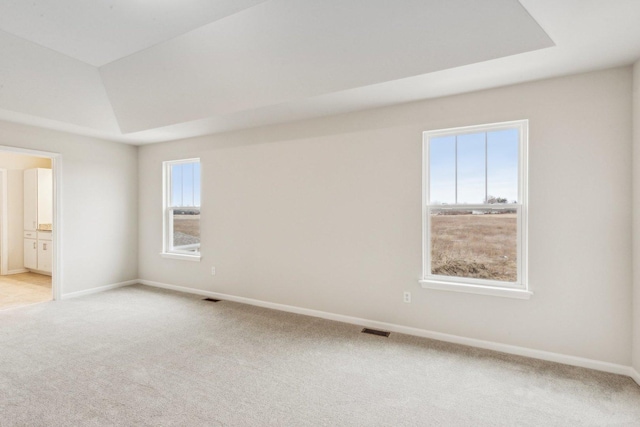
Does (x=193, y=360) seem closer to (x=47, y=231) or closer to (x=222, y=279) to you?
(x=222, y=279)

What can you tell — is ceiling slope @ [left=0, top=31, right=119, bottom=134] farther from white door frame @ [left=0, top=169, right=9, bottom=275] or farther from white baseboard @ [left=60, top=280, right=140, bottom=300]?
white door frame @ [left=0, top=169, right=9, bottom=275]

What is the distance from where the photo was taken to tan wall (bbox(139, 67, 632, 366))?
8.62 feet

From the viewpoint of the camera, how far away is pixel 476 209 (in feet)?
10.5

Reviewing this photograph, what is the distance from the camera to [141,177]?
18.5 ft

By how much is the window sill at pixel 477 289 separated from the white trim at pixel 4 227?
7.66 metres

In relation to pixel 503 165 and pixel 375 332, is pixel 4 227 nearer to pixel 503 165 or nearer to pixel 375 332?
pixel 375 332

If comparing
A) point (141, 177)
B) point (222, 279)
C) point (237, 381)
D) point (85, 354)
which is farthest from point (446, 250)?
point (141, 177)

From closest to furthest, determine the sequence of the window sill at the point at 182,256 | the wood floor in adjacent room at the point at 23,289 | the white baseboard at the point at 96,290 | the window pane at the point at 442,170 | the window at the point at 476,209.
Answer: the window at the point at 476,209
the window pane at the point at 442,170
the wood floor in adjacent room at the point at 23,289
the white baseboard at the point at 96,290
the window sill at the point at 182,256

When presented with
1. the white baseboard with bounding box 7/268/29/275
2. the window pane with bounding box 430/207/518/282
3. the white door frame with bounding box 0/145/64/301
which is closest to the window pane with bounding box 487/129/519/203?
the window pane with bounding box 430/207/518/282

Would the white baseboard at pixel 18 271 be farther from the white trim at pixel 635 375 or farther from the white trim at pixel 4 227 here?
the white trim at pixel 635 375

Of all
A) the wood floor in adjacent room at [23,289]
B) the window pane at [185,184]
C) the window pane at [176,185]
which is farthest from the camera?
the window pane at [176,185]

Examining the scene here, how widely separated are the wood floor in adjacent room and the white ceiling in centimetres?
253

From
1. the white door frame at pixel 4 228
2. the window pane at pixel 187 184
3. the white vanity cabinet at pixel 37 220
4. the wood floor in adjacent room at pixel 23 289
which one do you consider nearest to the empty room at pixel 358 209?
the wood floor in adjacent room at pixel 23 289

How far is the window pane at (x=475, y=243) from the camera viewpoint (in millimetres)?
3072
